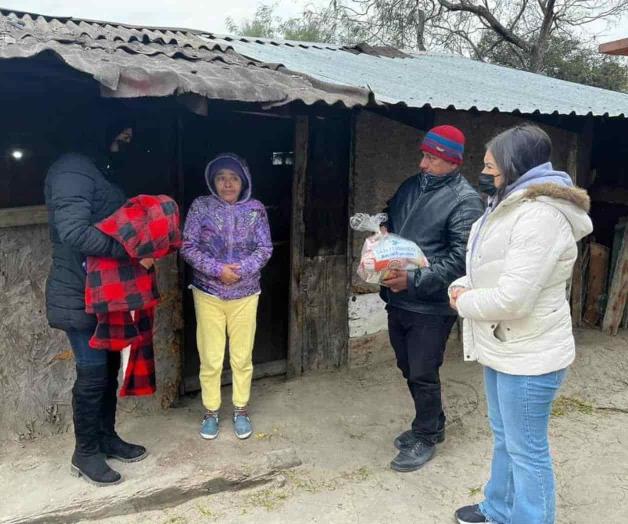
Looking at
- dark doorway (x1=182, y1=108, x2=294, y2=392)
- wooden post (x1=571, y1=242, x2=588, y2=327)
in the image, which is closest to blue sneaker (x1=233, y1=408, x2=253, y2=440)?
dark doorway (x1=182, y1=108, x2=294, y2=392)

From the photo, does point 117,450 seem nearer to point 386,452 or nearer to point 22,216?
point 22,216

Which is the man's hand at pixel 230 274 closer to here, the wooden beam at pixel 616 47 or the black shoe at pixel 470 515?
the black shoe at pixel 470 515

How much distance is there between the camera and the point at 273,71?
3.45m

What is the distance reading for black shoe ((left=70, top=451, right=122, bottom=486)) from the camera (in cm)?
303

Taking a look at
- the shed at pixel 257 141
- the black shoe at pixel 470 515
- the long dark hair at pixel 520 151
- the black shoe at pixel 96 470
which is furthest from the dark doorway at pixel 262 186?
the long dark hair at pixel 520 151

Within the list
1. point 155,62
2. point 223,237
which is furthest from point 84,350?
point 155,62

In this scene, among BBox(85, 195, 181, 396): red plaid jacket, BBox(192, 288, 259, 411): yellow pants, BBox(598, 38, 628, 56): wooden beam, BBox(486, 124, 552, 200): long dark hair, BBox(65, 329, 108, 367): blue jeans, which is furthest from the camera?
BBox(598, 38, 628, 56): wooden beam

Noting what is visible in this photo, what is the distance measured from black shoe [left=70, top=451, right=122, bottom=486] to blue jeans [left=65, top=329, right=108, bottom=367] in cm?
52

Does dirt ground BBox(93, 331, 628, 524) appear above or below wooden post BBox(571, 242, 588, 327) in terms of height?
below

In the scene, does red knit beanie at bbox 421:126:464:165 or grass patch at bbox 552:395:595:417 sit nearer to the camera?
red knit beanie at bbox 421:126:464:165

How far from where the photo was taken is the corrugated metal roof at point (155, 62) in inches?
96.7

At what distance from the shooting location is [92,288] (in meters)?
2.81

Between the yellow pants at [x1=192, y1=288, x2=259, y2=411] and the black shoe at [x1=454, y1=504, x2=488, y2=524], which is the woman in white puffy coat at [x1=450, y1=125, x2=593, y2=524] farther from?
the yellow pants at [x1=192, y1=288, x2=259, y2=411]

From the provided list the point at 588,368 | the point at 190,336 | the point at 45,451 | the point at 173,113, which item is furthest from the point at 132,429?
the point at 588,368
